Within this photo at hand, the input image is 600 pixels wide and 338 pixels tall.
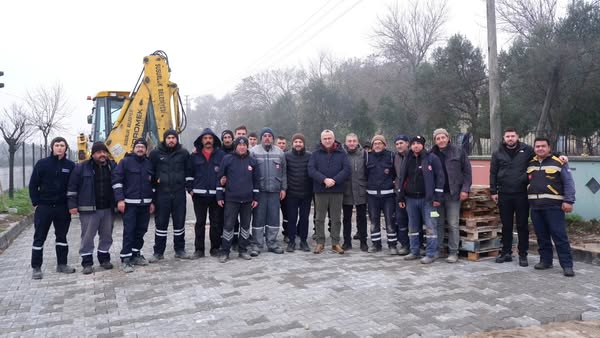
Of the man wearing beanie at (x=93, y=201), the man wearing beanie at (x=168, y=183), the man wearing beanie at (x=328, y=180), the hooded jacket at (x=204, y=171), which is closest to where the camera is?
the man wearing beanie at (x=93, y=201)

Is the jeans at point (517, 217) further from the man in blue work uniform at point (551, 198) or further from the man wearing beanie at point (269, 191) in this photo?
the man wearing beanie at point (269, 191)

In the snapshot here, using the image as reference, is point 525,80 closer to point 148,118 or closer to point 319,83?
point 148,118

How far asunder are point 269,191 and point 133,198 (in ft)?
6.76

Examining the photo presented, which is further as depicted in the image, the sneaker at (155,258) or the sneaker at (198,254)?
the sneaker at (198,254)

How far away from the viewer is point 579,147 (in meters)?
16.1

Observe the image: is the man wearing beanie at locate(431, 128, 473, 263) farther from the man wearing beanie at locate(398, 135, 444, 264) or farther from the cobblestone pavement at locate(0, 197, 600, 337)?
the cobblestone pavement at locate(0, 197, 600, 337)

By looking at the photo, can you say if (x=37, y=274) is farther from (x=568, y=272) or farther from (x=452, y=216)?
(x=568, y=272)

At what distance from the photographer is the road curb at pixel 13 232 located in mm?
9264

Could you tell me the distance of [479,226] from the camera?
7.57m

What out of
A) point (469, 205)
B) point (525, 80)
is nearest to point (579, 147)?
point (525, 80)

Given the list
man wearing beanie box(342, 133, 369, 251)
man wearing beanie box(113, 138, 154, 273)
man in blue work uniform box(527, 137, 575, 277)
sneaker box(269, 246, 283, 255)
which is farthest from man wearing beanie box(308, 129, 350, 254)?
man in blue work uniform box(527, 137, 575, 277)

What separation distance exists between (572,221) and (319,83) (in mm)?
21777

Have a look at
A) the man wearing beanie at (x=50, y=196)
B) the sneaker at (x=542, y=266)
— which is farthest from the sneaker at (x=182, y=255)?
the sneaker at (x=542, y=266)

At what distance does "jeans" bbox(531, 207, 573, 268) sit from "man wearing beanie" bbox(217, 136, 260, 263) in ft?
13.4
